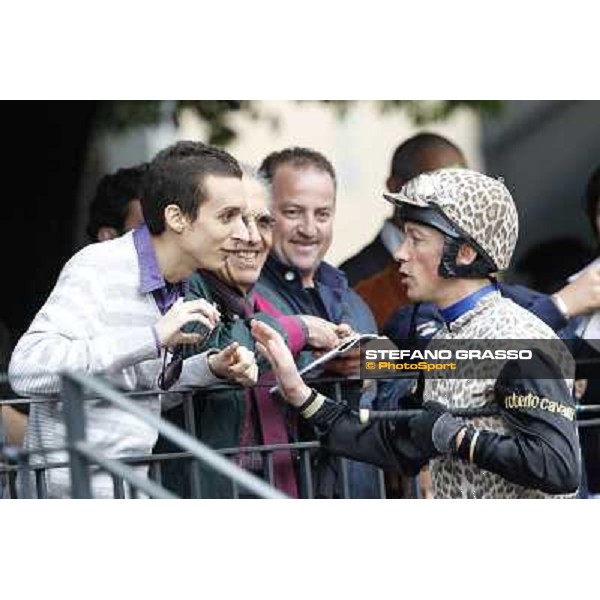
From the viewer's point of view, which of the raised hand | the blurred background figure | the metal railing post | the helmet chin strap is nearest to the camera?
the metal railing post

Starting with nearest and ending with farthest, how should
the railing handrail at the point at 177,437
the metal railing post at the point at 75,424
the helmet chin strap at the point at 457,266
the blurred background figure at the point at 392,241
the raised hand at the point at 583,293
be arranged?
the railing handrail at the point at 177,437 → the metal railing post at the point at 75,424 → the helmet chin strap at the point at 457,266 → the blurred background figure at the point at 392,241 → the raised hand at the point at 583,293

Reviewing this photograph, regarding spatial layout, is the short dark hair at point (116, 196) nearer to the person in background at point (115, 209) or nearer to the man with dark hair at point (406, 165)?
the person in background at point (115, 209)

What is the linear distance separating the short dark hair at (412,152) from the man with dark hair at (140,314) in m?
0.59

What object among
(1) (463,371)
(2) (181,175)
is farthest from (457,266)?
(2) (181,175)

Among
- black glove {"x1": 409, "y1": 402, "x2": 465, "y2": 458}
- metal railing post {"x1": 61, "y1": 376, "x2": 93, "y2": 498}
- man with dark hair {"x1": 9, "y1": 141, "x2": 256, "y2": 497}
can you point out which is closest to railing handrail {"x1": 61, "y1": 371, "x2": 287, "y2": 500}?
metal railing post {"x1": 61, "y1": 376, "x2": 93, "y2": 498}

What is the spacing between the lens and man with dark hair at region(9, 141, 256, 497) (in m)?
9.16

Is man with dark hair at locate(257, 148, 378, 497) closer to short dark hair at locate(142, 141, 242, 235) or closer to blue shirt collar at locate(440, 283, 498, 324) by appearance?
short dark hair at locate(142, 141, 242, 235)

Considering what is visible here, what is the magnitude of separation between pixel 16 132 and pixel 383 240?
1.42 m

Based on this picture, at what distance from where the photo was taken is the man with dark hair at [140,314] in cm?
916

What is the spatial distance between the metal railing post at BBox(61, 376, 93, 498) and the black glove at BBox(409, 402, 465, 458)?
4.12 ft

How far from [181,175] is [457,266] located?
1092 mm

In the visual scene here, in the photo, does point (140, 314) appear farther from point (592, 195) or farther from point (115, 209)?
point (592, 195)

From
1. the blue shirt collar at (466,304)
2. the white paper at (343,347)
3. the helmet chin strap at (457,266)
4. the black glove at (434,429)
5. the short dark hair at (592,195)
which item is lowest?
the black glove at (434,429)

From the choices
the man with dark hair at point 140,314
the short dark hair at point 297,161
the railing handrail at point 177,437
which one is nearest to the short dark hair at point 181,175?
the man with dark hair at point 140,314
